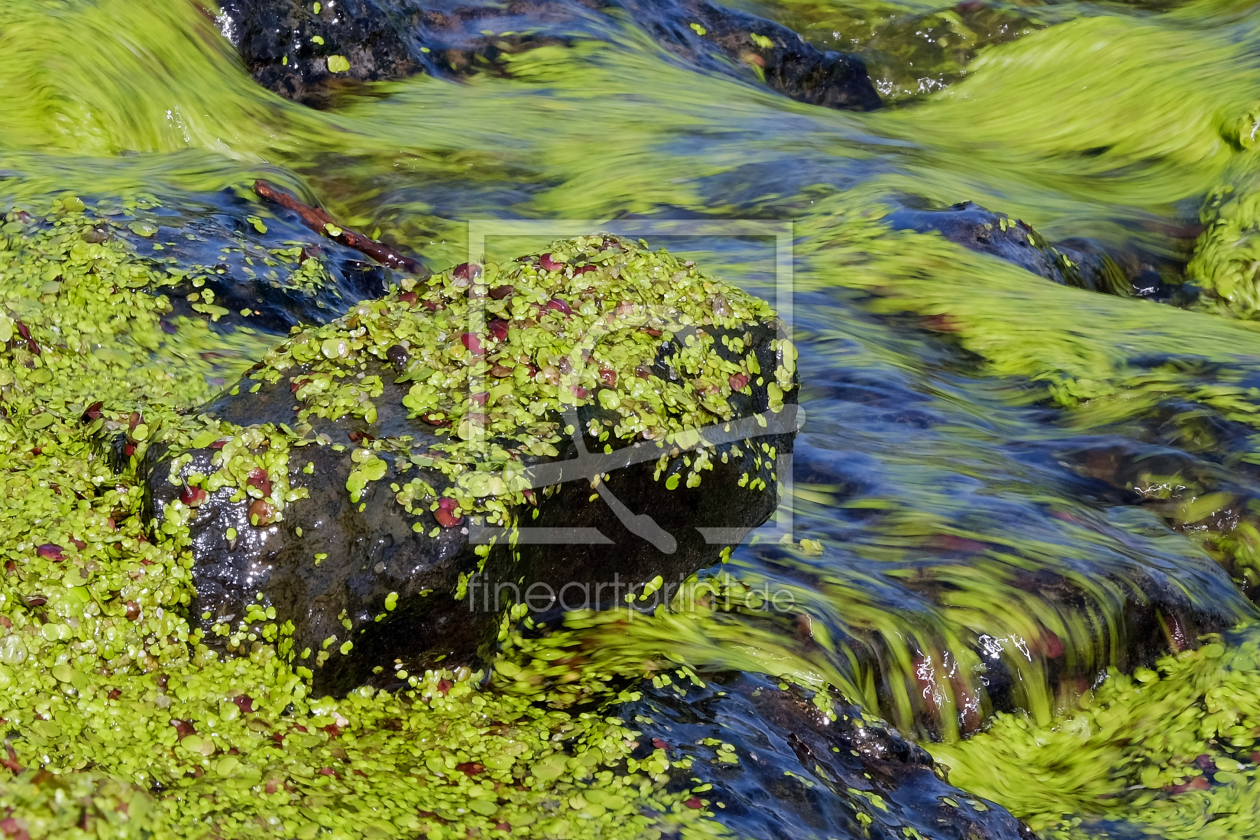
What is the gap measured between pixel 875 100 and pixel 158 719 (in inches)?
Answer: 426

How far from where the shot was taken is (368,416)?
142 inches

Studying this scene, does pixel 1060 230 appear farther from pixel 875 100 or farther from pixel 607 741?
pixel 607 741

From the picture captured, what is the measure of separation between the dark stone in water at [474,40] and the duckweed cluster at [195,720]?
5262 millimetres

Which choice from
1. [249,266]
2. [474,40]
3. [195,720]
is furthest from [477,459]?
[474,40]

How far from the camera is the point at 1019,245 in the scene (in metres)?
8.28

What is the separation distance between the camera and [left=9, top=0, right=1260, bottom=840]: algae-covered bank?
3.26 m

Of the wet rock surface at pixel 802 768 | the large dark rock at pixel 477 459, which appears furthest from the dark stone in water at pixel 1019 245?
the wet rock surface at pixel 802 768

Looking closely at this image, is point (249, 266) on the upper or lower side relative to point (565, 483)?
upper

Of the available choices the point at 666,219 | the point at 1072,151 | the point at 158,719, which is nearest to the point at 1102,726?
the point at 158,719

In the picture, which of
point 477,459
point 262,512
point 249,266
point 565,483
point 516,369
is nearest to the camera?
point 262,512

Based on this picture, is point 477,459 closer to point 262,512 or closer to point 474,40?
point 262,512

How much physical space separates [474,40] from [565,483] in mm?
7494

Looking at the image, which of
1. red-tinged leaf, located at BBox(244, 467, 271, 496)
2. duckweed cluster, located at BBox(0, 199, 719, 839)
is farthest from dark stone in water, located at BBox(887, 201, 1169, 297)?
red-tinged leaf, located at BBox(244, 467, 271, 496)

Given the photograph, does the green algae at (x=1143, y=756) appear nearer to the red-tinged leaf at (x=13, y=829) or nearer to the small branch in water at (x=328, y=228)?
the red-tinged leaf at (x=13, y=829)
